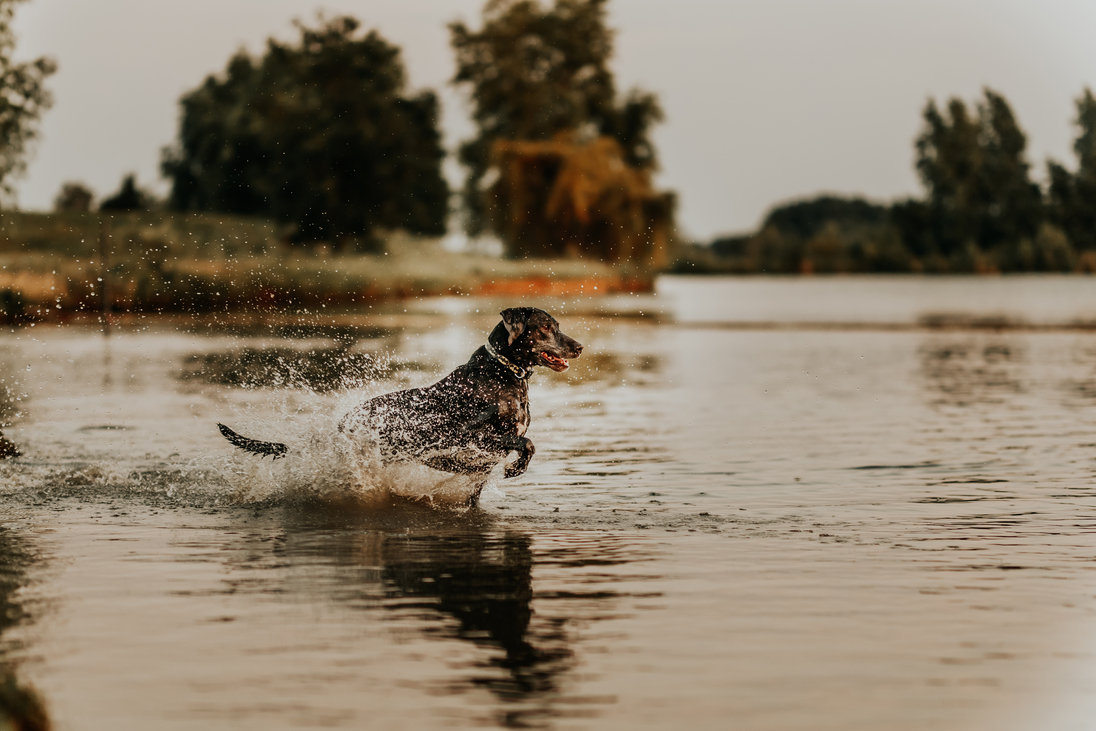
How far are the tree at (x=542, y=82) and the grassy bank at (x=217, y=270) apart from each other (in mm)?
15412

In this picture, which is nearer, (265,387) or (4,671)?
(4,671)

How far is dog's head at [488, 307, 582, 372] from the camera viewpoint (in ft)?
34.0

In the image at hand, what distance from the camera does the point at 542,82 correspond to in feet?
286

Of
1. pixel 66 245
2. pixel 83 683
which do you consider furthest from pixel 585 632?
pixel 66 245

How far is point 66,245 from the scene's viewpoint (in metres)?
58.5

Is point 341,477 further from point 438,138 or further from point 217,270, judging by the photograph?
point 438,138

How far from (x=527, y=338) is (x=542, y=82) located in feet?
258

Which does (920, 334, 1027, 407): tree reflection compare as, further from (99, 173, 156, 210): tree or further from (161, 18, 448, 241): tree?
(99, 173, 156, 210): tree

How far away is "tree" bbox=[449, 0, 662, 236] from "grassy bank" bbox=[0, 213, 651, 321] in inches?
607

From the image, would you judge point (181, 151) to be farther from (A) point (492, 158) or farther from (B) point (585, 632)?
(B) point (585, 632)

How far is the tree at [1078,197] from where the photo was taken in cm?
7000

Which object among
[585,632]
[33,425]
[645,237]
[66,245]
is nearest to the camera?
[585,632]

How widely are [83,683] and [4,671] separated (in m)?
0.39

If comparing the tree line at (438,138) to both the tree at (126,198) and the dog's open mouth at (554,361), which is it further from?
the dog's open mouth at (554,361)
